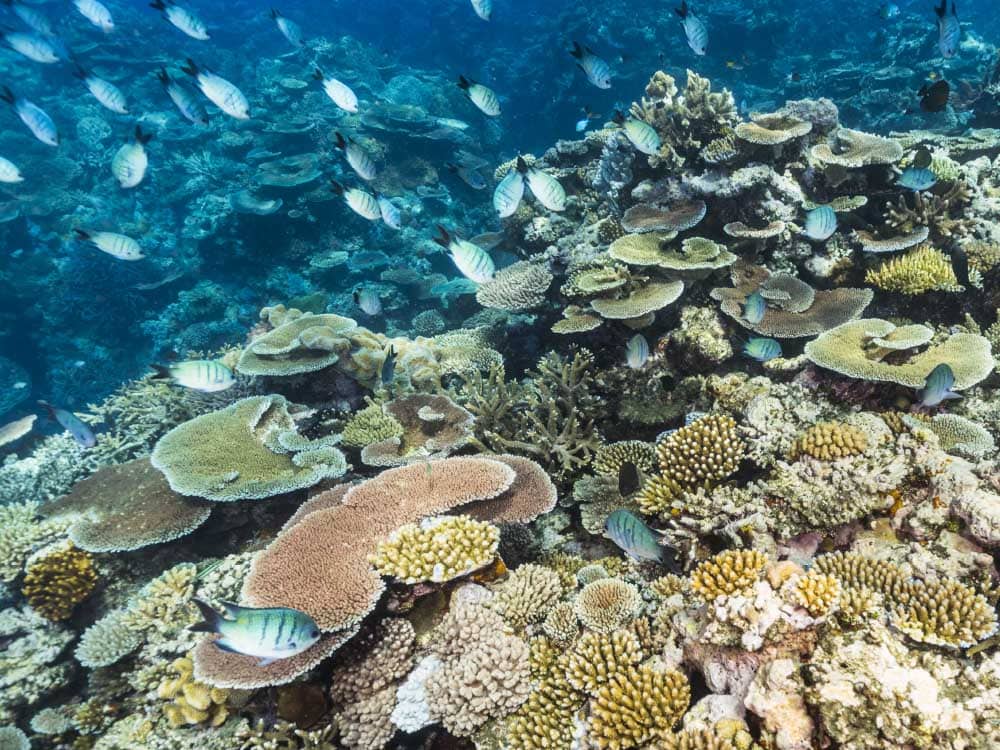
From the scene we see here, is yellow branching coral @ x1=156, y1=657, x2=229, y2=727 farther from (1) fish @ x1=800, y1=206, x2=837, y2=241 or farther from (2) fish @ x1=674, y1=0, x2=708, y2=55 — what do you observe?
(2) fish @ x1=674, y1=0, x2=708, y2=55

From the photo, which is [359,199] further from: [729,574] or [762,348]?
[729,574]

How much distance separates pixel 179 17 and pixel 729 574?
8.62 metres

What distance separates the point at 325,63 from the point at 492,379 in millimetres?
24824

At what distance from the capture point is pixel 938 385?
130 inches

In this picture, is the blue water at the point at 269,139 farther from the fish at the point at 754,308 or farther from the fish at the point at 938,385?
the fish at the point at 938,385

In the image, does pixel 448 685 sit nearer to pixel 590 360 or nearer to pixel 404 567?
pixel 404 567

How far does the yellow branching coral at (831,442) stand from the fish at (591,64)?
4324 millimetres

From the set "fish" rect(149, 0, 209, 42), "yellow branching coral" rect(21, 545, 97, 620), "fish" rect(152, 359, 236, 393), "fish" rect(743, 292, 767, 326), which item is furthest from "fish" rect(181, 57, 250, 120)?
"fish" rect(743, 292, 767, 326)

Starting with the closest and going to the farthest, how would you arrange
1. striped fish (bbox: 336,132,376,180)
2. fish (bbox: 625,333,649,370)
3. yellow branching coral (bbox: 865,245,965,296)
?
fish (bbox: 625,333,649,370) → yellow branching coral (bbox: 865,245,965,296) → striped fish (bbox: 336,132,376,180)

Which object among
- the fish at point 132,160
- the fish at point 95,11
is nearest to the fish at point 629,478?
the fish at point 132,160

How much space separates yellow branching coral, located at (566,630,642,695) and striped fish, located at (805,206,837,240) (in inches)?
164

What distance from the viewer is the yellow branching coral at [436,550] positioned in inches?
115

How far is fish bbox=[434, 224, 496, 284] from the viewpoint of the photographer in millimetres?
4184

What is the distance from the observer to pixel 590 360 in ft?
17.8
